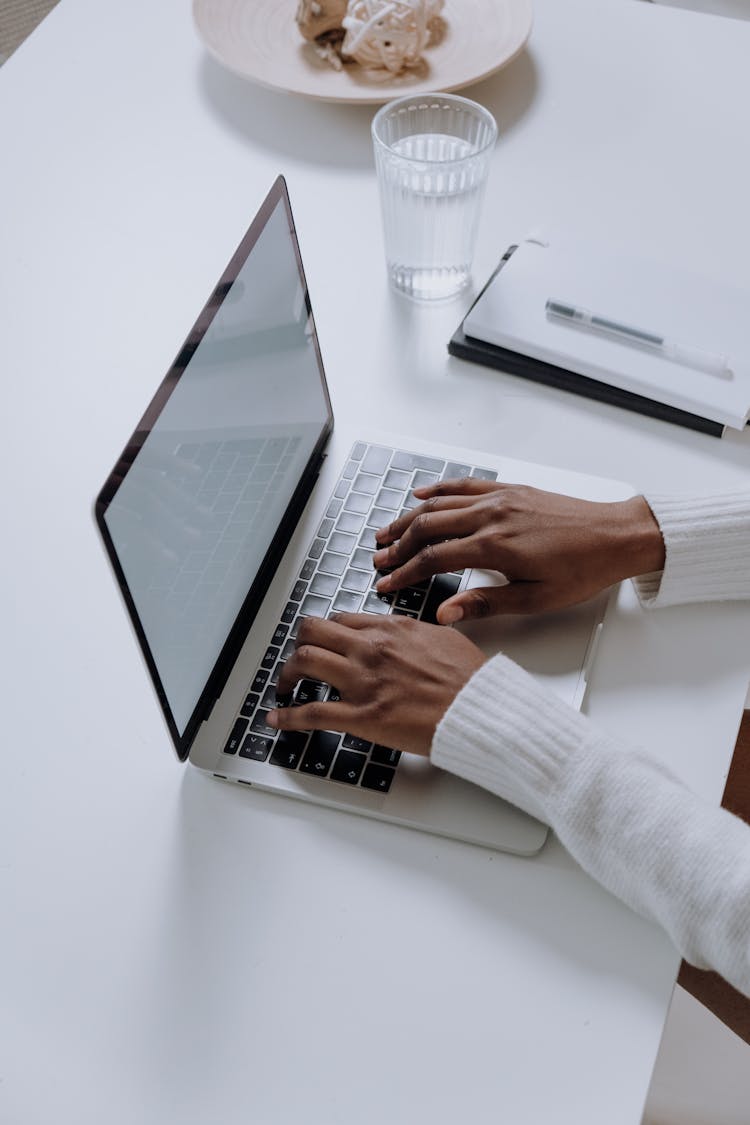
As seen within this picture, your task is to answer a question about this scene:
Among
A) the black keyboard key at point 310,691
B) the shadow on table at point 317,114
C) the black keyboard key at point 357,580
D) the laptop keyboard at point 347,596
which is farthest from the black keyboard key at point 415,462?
the shadow on table at point 317,114

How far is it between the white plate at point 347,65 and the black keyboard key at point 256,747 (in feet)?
2.40

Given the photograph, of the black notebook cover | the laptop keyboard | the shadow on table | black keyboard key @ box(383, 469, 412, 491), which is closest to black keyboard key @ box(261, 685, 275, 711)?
the laptop keyboard

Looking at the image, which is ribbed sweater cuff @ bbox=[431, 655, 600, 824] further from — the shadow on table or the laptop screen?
the shadow on table

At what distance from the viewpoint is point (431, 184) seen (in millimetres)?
923

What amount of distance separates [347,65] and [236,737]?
2.64 feet

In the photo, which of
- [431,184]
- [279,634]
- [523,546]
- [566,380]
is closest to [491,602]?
[523,546]

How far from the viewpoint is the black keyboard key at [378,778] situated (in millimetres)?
666

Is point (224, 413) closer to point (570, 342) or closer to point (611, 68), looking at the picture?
point (570, 342)

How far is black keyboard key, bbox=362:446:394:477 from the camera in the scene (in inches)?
33.2

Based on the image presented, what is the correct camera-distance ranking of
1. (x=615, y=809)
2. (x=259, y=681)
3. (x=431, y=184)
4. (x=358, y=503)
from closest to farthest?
(x=615, y=809)
(x=259, y=681)
(x=358, y=503)
(x=431, y=184)

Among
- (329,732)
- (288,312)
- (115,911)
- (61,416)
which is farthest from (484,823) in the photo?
(61,416)

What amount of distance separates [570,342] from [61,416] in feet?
1.45

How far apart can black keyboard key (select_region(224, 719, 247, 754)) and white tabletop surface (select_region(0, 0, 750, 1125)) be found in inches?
1.1

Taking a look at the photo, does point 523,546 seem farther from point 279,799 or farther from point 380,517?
point 279,799
